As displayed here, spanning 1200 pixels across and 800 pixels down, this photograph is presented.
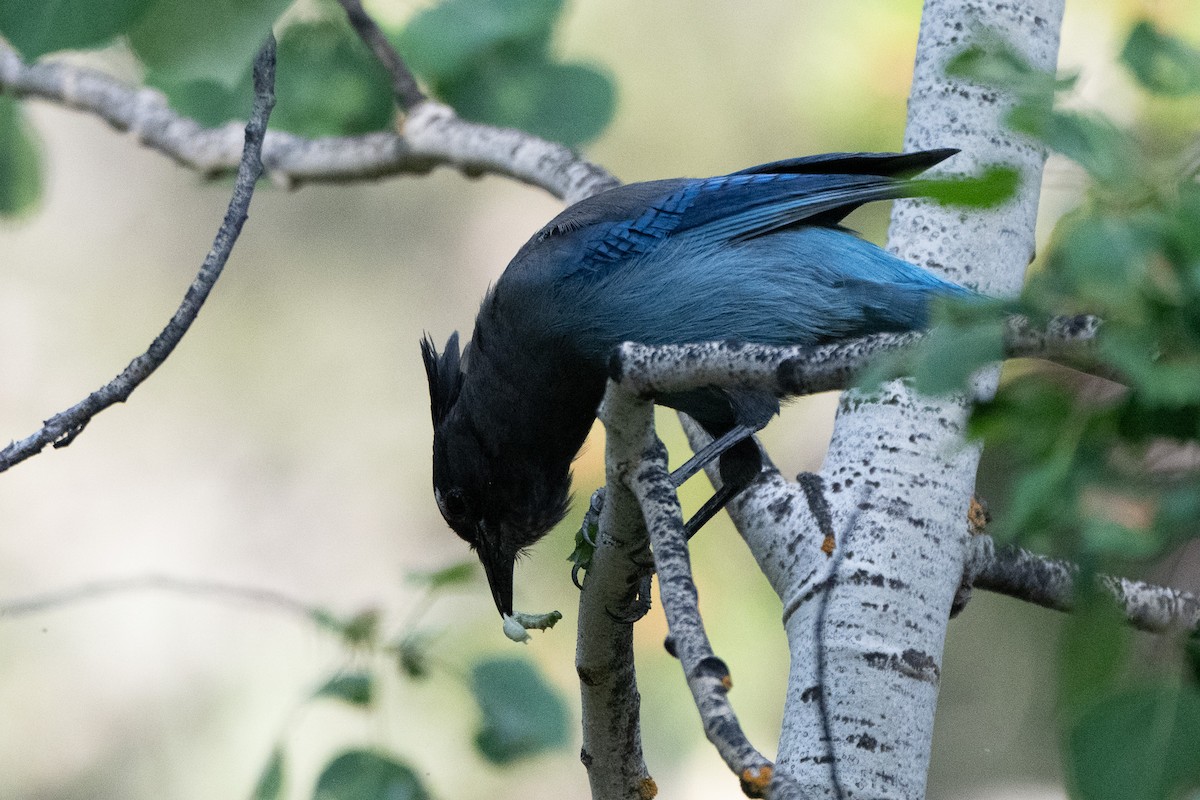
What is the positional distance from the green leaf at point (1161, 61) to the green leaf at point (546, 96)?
2.90m

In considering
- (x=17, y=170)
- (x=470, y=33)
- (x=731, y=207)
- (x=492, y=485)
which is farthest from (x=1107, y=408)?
(x=17, y=170)

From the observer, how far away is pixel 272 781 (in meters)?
2.62

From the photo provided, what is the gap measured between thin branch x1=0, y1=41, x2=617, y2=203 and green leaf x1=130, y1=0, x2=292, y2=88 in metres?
2.73

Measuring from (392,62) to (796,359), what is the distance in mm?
2745

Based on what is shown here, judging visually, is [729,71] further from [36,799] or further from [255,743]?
[36,799]

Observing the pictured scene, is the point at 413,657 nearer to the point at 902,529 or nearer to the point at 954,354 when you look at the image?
the point at 902,529

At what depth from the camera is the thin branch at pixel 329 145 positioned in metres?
3.83

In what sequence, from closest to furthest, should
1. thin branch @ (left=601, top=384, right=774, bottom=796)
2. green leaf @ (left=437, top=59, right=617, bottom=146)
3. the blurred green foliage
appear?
thin branch @ (left=601, top=384, right=774, bottom=796) < the blurred green foliage < green leaf @ (left=437, top=59, right=617, bottom=146)

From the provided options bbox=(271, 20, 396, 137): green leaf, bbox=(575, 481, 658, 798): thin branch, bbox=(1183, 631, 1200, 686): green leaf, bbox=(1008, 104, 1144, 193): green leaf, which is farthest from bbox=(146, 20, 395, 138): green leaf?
bbox=(1183, 631, 1200, 686): green leaf

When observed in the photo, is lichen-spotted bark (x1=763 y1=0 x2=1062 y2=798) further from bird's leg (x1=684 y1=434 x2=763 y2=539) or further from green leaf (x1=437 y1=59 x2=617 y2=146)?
green leaf (x1=437 y1=59 x2=617 y2=146)

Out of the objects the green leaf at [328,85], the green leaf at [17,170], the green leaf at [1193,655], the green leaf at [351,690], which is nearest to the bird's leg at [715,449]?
the green leaf at [351,690]

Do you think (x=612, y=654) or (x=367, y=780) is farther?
(x=367, y=780)

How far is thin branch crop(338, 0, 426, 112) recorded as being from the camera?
12.7ft

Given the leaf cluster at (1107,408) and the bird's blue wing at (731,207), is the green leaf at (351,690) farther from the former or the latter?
the leaf cluster at (1107,408)
